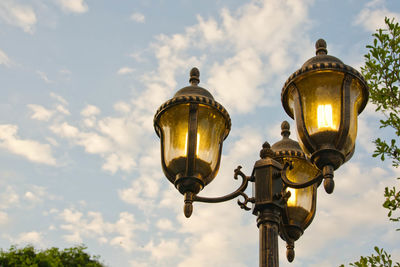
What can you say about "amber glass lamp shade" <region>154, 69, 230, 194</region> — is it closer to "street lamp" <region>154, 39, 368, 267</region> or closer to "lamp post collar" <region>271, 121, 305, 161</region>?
"street lamp" <region>154, 39, 368, 267</region>

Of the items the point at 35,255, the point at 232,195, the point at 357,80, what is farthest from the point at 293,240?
the point at 35,255

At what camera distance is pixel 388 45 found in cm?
776

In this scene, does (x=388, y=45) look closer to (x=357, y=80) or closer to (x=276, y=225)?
(x=357, y=80)

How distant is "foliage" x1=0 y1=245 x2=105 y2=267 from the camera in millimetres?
27094

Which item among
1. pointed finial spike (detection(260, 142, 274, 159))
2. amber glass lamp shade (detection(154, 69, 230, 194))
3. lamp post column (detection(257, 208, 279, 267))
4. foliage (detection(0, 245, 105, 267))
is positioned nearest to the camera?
lamp post column (detection(257, 208, 279, 267))

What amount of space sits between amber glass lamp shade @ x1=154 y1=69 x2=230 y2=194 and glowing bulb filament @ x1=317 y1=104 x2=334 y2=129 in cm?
104

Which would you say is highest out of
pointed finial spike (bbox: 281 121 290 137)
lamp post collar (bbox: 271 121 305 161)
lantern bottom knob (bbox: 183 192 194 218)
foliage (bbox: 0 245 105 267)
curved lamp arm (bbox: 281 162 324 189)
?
foliage (bbox: 0 245 105 267)

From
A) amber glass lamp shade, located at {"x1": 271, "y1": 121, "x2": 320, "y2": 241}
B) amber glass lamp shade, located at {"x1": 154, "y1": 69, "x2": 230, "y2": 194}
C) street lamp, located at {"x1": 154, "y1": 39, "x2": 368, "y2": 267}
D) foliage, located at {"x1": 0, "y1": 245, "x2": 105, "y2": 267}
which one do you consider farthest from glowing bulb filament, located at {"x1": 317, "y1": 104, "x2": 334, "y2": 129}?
foliage, located at {"x1": 0, "y1": 245, "x2": 105, "y2": 267}

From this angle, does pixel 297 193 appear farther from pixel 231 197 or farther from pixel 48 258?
pixel 48 258

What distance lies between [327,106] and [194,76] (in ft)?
5.92

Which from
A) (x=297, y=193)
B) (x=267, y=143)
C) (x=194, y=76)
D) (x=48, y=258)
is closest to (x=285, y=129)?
(x=297, y=193)

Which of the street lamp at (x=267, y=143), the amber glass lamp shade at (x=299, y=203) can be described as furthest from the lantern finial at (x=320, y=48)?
the amber glass lamp shade at (x=299, y=203)

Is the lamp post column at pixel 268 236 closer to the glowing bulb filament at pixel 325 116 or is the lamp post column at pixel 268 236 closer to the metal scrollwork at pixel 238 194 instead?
the metal scrollwork at pixel 238 194

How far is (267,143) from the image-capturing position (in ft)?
15.6
